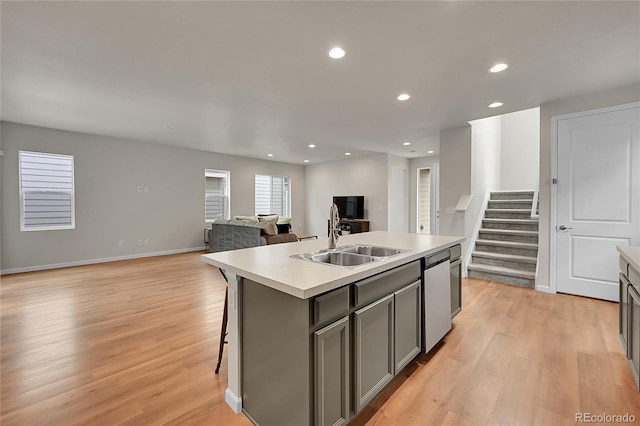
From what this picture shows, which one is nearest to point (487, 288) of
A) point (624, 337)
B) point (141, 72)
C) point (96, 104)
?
point (624, 337)

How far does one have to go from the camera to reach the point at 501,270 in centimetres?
426

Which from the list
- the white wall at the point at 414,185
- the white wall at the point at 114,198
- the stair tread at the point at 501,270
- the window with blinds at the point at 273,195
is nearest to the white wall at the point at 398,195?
the white wall at the point at 414,185

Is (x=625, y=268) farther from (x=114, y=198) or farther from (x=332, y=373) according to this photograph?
(x=114, y=198)

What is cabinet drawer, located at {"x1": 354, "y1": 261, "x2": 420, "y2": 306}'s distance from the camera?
5.02ft


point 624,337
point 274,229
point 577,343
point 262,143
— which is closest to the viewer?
point 624,337

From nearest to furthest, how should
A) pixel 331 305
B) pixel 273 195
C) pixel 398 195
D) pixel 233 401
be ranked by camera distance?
pixel 331 305
pixel 233 401
pixel 398 195
pixel 273 195

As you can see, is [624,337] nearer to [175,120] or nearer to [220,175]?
[175,120]

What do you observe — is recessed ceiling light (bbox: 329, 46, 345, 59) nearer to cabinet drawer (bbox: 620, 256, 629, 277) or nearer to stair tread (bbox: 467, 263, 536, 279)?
cabinet drawer (bbox: 620, 256, 629, 277)

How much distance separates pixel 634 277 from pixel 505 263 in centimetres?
290

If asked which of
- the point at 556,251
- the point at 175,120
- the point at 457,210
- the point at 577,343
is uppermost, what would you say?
the point at 175,120

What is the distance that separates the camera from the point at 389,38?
2232 mm

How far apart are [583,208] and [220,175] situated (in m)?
7.57

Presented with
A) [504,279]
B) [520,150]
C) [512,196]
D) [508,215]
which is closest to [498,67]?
[504,279]

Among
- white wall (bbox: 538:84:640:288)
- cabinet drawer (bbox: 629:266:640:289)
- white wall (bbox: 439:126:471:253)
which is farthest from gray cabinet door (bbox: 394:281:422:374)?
white wall (bbox: 439:126:471:253)
